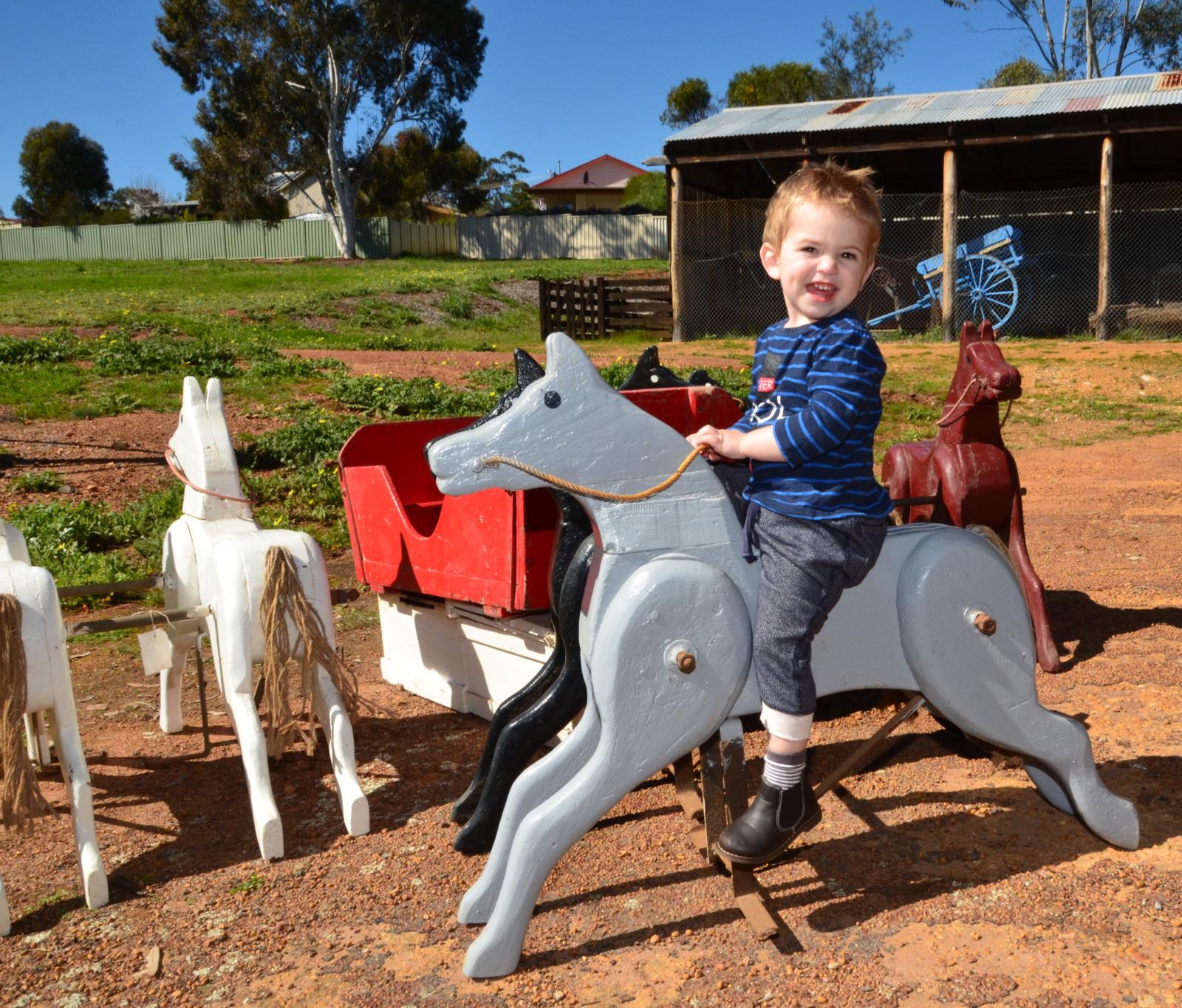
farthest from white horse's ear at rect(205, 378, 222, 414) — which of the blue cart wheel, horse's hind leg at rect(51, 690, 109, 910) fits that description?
the blue cart wheel

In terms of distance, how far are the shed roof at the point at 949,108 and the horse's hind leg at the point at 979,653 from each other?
15.7m

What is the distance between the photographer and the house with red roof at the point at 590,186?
216ft

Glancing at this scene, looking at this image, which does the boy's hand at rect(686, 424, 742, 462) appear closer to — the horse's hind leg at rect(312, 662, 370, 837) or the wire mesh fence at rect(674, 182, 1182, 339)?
the horse's hind leg at rect(312, 662, 370, 837)

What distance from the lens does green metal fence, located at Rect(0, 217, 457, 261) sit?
39969 mm

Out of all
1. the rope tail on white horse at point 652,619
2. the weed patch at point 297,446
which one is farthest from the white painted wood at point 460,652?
the weed patch at point 297,446

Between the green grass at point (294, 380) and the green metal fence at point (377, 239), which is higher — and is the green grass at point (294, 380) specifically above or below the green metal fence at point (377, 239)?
below

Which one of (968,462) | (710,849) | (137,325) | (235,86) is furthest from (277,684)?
(235,86)

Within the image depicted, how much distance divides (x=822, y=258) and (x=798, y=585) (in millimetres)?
771

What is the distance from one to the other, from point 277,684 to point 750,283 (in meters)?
17.2

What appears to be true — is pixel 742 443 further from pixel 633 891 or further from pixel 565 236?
pixel 565 236

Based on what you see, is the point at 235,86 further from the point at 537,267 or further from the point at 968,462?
the point at 968,462

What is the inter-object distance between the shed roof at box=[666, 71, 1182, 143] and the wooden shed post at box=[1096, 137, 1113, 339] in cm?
75

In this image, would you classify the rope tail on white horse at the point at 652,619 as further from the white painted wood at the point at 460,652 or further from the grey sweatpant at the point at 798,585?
the white painted wood at the point at 460,652

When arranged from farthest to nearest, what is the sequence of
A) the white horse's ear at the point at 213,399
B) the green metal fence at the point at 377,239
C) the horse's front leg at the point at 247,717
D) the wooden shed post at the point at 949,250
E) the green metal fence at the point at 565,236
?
1. the green metal fence at the point at 377,239
2. the green metal fence at the point at 565,236
3. the wooden shed post at the point at 949,250
4. the white horse's ear at the point at 213,399
5. the horse's front leg at the point at 247,717
